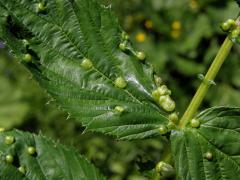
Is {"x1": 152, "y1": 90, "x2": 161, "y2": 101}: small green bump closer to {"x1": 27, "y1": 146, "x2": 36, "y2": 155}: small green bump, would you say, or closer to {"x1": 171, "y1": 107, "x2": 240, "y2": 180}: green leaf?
{"x1": 171, "y1": 107, "x2": 240, "y2": 180}: green leaf

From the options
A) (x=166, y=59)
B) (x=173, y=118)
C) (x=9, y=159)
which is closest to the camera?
(x=9, y=159)

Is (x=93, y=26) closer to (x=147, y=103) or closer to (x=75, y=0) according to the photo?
(x=75, y=0)

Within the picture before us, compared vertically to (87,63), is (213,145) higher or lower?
lower

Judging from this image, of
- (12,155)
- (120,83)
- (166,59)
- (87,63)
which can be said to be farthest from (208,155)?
(166,59)

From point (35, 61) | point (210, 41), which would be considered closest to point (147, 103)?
point (35, 61)

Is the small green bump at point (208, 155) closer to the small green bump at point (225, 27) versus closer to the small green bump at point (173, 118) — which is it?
the small green bump at point (173, 118)

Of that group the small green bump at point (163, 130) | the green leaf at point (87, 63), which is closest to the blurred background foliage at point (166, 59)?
the green leaf at point (87, 63)

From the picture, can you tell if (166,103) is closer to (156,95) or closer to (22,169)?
(156,95)
